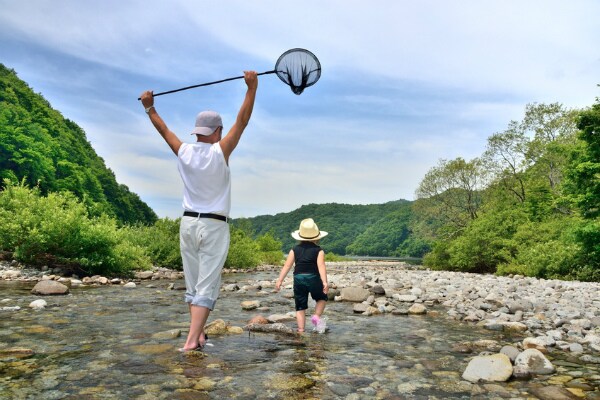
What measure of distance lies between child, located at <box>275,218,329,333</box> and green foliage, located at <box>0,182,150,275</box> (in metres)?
12.1

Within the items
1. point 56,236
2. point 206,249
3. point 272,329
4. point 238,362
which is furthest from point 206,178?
point 56,236

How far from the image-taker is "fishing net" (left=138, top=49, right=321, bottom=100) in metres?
5.68

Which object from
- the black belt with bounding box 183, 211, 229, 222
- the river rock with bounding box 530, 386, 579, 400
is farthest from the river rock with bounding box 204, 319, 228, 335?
the river rock with bounding box 530, 386, 579, 400

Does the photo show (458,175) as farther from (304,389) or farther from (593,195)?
(304,389)

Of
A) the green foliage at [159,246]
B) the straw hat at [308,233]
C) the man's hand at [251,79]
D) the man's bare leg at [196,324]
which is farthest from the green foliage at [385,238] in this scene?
the man's hand at [251,79]

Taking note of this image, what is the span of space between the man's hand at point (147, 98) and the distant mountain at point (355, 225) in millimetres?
96431

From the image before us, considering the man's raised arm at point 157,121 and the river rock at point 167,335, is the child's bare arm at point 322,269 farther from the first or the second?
the man's raised arm at point 157,121

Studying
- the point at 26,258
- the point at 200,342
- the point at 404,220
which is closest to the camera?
the point at 200,342

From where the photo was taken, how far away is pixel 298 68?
5.74m

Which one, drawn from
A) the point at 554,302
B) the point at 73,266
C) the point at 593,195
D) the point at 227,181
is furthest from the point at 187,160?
the point at 593,195

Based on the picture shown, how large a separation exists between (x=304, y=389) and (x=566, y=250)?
67.4 ft

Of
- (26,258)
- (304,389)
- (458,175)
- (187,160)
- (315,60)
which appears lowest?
(304,389)

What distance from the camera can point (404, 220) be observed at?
123438mm

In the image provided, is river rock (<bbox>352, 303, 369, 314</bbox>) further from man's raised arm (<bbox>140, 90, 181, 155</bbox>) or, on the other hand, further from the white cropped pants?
man's raised arm (<bbox>140, 90, 181, 155</bbox>)
